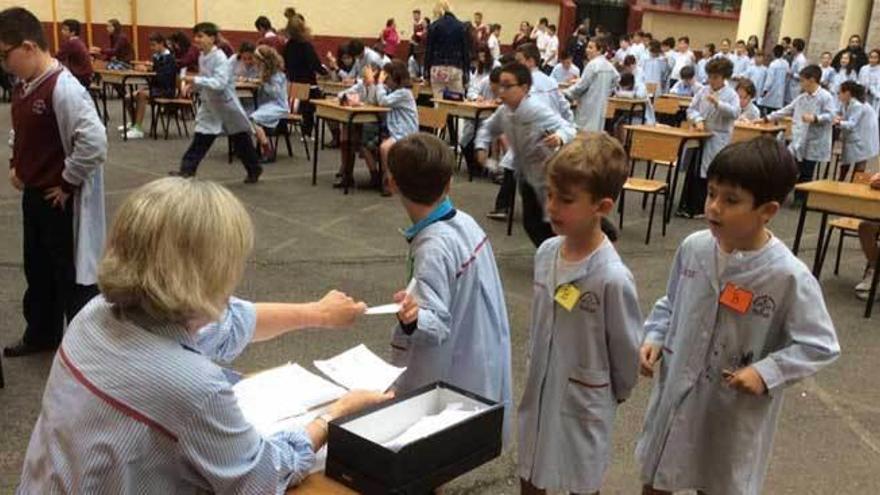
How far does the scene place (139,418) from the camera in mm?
1328

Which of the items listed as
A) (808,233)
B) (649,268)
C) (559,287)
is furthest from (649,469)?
(808,233)

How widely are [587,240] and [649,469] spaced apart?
0.74 meters

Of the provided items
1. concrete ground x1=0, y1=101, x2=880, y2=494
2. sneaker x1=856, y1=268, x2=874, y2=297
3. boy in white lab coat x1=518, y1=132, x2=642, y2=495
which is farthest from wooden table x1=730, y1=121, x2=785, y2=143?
boy in white lab coat x1=518, y1=132, x2=642, y2=495

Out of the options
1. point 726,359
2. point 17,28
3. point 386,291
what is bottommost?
point 386,291

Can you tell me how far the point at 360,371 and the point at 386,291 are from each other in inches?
139

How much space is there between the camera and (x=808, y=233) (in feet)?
26.9

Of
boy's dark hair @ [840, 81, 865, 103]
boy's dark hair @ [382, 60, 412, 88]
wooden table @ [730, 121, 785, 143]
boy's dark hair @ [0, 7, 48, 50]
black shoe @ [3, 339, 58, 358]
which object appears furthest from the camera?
boy's dark hair @ [840, 81, 865, 103]

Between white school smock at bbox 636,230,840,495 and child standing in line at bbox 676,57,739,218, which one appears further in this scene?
child standing in line at bbox 676,57,739,218

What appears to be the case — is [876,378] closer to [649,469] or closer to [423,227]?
[649,469]

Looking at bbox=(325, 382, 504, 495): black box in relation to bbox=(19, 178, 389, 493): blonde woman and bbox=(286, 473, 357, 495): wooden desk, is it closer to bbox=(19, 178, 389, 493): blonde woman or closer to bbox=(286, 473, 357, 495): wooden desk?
bbox=(286, 473, 357, 495): wooden desk

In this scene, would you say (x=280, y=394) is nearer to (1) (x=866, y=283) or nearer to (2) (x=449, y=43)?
(1) (x=866, y=283)

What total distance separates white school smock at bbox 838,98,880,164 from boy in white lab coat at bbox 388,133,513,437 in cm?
846

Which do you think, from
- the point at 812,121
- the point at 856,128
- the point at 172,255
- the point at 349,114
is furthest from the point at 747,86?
the point at 172,255

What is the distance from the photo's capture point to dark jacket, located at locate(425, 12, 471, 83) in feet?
38.8
